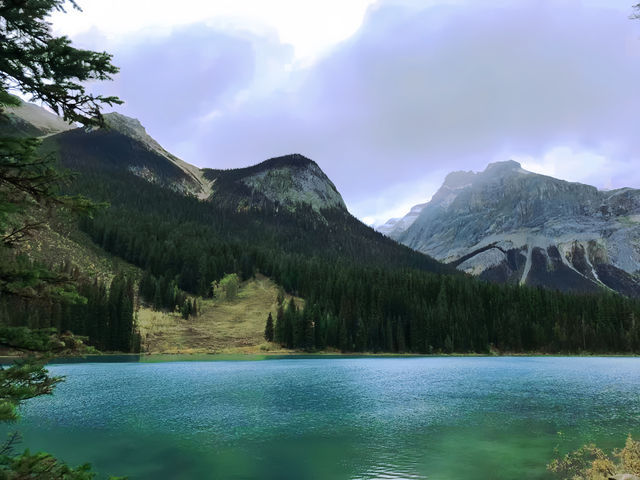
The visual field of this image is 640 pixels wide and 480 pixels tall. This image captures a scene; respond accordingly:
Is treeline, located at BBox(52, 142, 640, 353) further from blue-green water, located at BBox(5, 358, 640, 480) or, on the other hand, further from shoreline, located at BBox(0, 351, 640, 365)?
blue-green water, located at BBox(5, 358, 640, 480)

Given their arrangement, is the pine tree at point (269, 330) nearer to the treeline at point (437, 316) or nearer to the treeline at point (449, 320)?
the treeline at point (437, 316)

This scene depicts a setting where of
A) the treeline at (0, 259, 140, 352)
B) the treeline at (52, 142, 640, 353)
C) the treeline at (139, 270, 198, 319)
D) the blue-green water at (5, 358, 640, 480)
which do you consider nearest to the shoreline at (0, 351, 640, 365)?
the treeline at (52, 142, 640, 353)

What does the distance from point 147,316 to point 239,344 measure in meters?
36.5

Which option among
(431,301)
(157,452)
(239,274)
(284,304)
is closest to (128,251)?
(239,274)

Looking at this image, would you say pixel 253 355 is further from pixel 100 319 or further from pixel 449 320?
pixel 449 320

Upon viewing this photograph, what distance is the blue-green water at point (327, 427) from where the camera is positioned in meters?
24.5

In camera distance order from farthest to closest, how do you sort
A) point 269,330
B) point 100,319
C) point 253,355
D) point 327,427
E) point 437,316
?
point 437,316
point 269,330
point 253,355
point 100,319
point 327,427

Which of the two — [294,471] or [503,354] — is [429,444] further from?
[503,354]

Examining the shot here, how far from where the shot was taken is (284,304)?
166625 mm

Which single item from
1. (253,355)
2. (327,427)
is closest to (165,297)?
(253,355)

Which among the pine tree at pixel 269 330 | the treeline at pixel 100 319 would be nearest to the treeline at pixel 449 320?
the pine tree at pixel 269 330

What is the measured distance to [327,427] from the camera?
34375mm

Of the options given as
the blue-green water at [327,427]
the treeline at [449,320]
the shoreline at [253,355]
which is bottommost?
the shoreline at [253,355]

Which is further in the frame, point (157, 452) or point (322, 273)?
point (322, 273)
